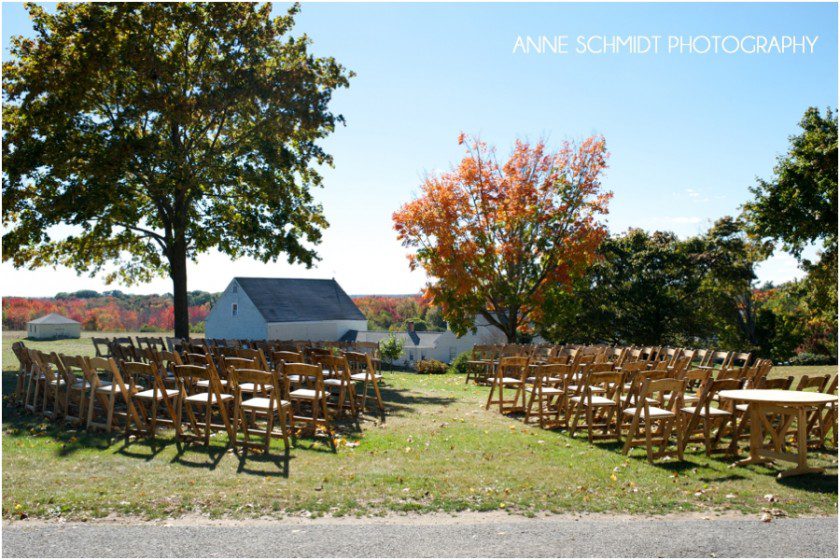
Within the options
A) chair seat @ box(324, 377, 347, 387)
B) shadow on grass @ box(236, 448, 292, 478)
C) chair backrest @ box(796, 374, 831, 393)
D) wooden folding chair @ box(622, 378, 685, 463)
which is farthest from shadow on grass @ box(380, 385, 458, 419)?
chair backrest @ box(796, 374, 831, 393)

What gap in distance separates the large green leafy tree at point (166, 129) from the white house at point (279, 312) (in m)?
16.6

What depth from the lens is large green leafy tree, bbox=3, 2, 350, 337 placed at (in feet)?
70.4

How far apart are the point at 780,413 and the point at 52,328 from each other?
40.2 metres

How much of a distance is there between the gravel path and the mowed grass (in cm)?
39

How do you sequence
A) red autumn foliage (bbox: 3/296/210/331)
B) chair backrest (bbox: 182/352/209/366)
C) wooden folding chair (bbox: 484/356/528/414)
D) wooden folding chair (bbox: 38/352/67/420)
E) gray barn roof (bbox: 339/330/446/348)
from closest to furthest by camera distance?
wooden folding chair (bbox: 38/352/67/420), chair backrest (bbox: 182/352/209/366), wooden folding chair (bbox: 484/356/528/414), red autumn foliage (bbox: 3/296/210/331), gray barn roof (bbox: 339/330/446/348)

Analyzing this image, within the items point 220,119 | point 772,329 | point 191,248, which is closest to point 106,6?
point 220,119

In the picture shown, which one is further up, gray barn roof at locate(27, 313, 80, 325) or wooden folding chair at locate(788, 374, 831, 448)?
gray barn roof at locate(27, 313, 80, 325)

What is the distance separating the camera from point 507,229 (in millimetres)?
26609

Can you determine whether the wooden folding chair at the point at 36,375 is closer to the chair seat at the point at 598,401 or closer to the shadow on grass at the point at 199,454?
the shadow on grass at the point at 199,454

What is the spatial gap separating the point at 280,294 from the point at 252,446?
3668 centimetres

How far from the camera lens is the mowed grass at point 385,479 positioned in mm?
6895

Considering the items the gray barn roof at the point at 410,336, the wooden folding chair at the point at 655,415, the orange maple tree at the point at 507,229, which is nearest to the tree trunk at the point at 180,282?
the orange maple tree at the point at 507,229

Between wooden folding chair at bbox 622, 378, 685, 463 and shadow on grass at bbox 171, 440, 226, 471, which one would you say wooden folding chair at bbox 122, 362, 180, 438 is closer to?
shadow on grass at bbox 171, 440, 226, 471

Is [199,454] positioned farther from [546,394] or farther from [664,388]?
[664,388]
